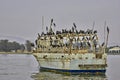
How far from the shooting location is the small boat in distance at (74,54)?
5931cm

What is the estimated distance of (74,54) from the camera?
59.6 m

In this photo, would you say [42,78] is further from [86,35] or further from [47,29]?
[47,29]

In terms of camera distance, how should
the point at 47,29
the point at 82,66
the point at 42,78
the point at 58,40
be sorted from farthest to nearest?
1. the point at 47,29
2. the point at 58,40
3. the point at 82,66
4. the point at 42,78

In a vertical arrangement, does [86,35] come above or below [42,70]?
above

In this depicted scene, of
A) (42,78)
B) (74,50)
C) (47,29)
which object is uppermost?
(47,29)

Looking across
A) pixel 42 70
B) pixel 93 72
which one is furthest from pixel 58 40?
pixel 93 72

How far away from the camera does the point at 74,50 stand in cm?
6059

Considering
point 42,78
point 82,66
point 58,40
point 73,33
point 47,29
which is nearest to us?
point 42,78

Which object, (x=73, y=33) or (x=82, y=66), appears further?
(x=73, y=33)

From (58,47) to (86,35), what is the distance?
6.56m

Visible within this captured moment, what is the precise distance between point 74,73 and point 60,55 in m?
3.98

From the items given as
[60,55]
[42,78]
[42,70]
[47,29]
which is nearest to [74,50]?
[60,55]

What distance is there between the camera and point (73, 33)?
64312 mm

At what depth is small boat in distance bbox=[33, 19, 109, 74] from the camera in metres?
59.3
